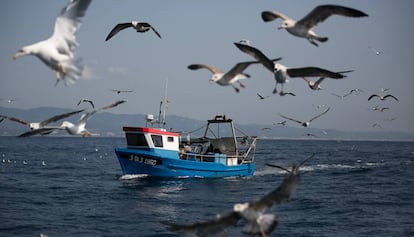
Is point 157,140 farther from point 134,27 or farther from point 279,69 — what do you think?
point 279,69

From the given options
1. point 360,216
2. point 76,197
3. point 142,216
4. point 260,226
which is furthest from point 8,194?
point 260,226

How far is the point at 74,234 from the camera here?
17484 mm

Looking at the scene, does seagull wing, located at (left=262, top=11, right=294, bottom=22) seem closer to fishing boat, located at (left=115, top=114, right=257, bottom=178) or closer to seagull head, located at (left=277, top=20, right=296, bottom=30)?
seagull head, located at (left=277, top=20, right=296, bottom=30)

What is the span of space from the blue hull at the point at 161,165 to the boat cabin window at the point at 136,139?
15.2 inches

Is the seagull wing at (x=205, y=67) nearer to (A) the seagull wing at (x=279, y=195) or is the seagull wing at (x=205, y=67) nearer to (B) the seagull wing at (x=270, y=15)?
(B) the seagull wing at (x=270, y=15)

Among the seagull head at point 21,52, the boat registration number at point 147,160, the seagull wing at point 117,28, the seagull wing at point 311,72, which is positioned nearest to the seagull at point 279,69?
the seagull wing at point 311,72

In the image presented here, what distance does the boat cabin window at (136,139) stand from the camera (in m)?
31.3

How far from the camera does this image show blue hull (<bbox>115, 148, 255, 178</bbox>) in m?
31.8

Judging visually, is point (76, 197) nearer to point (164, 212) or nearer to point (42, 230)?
point (164, 212)

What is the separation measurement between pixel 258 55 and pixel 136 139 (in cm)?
2283

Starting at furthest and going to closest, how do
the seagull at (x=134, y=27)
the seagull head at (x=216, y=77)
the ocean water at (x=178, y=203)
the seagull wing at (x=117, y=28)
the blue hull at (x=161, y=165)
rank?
the blue hull at (x=161, y=165)
the ocean water at (x=178, y=203)
the seagull wing at (x=117, y=28)
the seagull at (x=134, y=27)
the seagull head at (x=216, y=77)

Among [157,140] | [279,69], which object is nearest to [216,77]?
[279,69]

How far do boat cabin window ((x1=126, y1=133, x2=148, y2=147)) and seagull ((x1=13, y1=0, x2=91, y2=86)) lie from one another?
21.9 metres

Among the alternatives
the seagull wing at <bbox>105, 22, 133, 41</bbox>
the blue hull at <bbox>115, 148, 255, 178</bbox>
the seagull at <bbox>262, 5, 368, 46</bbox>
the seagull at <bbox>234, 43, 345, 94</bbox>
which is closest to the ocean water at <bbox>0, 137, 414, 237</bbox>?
the blue hull at <bbox>115, 148, 255, 178</bbox>
